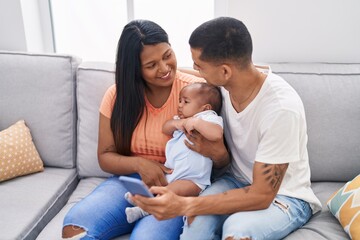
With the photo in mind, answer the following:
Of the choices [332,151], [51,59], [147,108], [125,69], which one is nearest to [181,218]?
[147,108]

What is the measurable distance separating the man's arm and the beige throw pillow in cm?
79

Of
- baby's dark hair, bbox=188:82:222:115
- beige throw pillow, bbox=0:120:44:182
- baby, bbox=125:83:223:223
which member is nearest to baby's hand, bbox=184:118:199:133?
baby, bbox=125:83:223:223

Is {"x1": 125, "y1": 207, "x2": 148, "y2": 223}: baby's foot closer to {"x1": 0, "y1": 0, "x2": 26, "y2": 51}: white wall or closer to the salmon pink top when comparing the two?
the salmon pink top

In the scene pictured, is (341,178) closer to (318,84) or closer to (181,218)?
(318,84)

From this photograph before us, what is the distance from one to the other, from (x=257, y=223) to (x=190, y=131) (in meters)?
0.43

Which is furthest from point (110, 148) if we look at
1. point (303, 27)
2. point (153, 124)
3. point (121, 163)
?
point (303, 27)

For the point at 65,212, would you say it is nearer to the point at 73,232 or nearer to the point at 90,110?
the point at 73,232

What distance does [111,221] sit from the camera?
1388mm

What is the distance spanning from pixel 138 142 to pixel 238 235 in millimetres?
623

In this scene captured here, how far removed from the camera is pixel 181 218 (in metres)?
1.39

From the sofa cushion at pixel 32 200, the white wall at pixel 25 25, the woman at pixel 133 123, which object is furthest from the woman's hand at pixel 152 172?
the white wall at pixel 25 25

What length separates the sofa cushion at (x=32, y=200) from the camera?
4.74 ft

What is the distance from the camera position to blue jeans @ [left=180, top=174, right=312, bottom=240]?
1.22 metres

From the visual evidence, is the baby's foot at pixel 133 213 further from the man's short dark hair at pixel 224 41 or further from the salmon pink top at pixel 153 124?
the man's short dark hair at pixel 224 41
